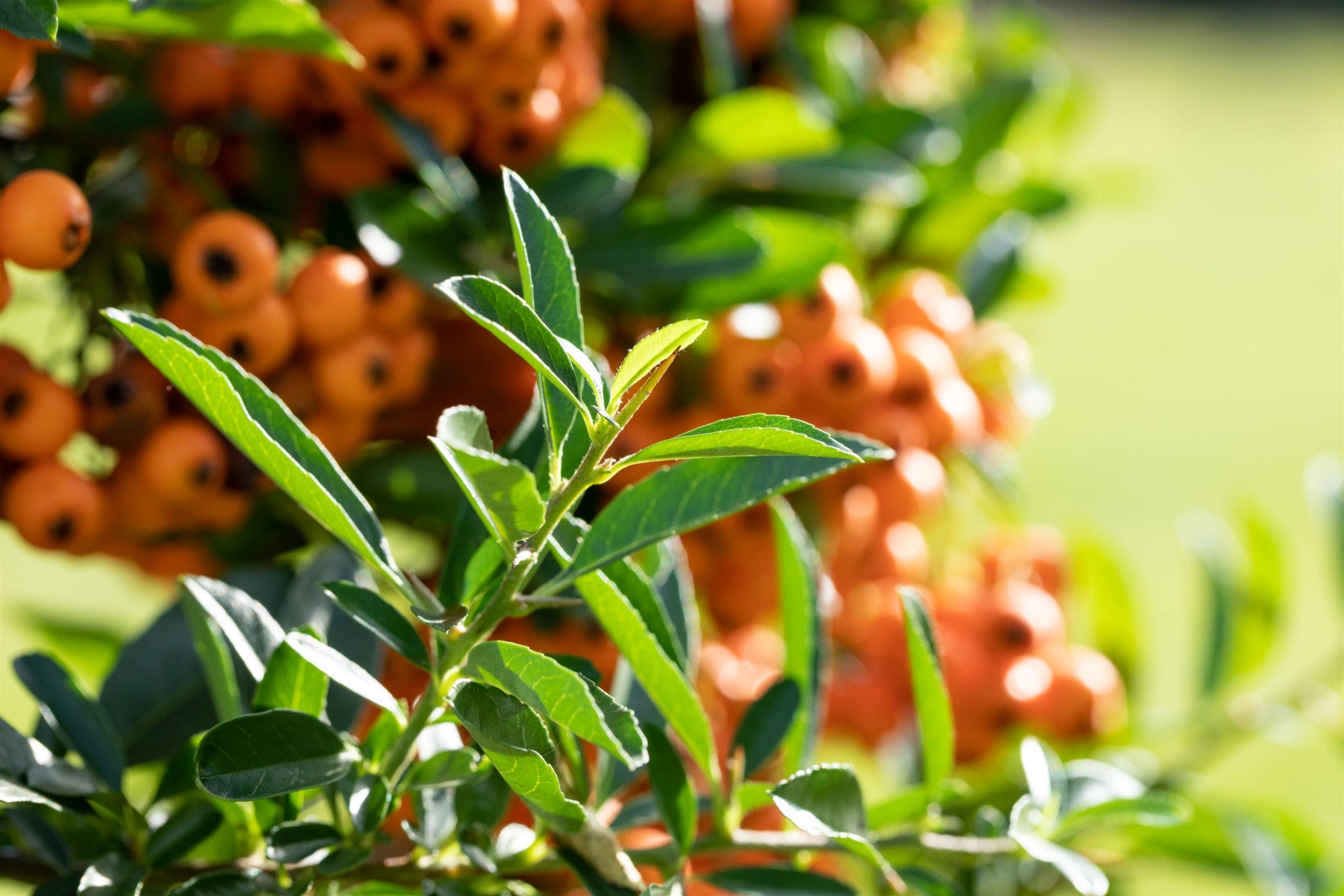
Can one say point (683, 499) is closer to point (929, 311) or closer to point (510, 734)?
point (510, 734)

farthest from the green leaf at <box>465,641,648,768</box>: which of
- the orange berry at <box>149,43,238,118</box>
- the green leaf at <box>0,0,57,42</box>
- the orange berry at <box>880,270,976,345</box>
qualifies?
the orange berry at <box>880,270,976,345</box>

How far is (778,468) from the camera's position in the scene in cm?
33

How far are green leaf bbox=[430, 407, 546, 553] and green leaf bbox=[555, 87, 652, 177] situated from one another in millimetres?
283

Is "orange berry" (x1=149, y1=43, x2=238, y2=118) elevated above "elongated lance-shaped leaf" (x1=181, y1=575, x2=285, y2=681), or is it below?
above

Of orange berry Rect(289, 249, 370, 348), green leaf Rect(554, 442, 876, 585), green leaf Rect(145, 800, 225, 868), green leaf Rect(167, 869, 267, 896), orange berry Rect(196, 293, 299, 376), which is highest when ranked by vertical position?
green leaf Rect(554, 442, 876, 585)

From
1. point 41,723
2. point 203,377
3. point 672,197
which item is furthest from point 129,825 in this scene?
point 672,197

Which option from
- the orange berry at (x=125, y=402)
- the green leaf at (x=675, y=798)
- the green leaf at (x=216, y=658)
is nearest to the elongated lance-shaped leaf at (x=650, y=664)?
the green leaf at (x=675, y=798)

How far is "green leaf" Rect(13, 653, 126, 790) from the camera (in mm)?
405

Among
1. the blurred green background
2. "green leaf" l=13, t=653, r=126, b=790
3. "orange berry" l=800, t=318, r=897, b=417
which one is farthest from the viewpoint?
the blurred green background

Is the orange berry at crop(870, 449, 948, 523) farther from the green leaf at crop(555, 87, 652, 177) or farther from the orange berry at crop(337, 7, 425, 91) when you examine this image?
the orange berry at crop(337, 7, 425, 91)

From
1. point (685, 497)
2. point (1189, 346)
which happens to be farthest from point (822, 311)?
point (1189, 346)

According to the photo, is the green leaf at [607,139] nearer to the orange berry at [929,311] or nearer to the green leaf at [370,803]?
the orange berry at [929,311]

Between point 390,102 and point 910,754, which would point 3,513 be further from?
point 910,754

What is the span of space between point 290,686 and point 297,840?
0.14 feet
